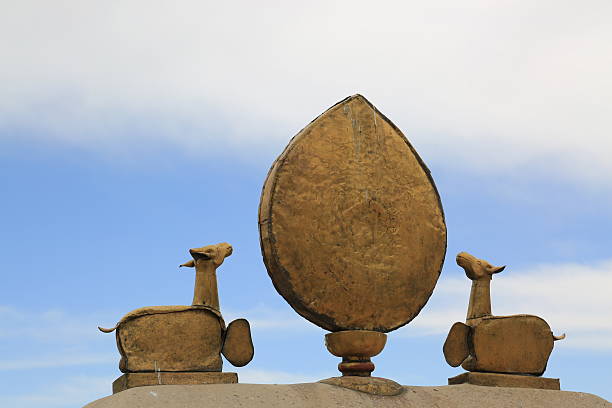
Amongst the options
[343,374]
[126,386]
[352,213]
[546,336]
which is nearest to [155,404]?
[126,386]

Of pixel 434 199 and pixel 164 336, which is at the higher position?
pixel 434 199

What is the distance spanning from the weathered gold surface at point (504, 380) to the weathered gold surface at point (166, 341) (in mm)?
1524

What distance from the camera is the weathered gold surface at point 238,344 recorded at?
4.90m

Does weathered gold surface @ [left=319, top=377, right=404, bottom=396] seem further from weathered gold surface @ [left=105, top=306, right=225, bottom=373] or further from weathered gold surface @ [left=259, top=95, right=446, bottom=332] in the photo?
weathered gold surface @ [left=105, top=306, right=225, bottom=373]

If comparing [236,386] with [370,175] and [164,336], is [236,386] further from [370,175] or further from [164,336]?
[370,175]

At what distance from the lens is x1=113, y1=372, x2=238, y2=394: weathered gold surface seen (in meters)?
4.68

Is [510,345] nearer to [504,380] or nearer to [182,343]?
[504,380]

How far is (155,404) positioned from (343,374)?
3.64ft

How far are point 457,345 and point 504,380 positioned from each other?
347 millimetres

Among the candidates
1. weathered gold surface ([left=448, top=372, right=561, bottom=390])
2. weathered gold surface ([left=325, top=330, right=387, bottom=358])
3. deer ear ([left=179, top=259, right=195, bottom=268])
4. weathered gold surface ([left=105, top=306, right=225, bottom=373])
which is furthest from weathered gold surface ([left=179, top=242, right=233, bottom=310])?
weathered gold surface ([left=448, top=372, right=561, bottom=390])

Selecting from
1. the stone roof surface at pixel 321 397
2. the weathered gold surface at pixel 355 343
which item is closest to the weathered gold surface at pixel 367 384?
the stone roof surface at pixel 321 397

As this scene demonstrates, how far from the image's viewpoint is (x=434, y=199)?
5363mm

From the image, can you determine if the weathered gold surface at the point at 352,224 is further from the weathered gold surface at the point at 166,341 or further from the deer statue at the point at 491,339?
the weathered gold surface at the point at 166,341

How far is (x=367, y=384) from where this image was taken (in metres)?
4.89
